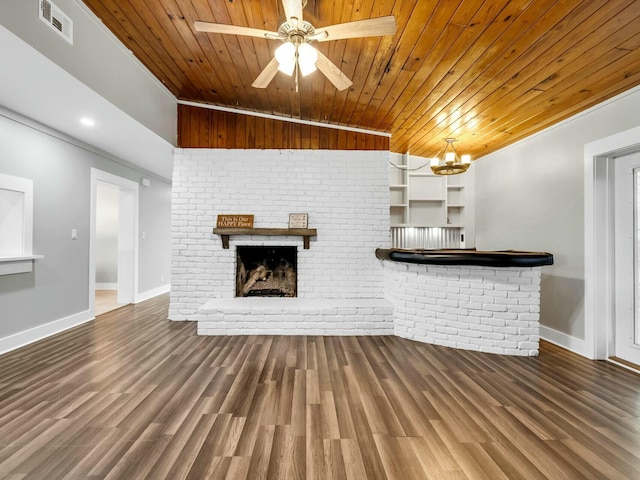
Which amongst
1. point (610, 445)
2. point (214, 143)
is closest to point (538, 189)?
point (610, 445)

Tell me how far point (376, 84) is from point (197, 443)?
3.20 metres

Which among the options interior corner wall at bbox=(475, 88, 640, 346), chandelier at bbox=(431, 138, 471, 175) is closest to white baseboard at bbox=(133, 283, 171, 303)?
chandelier at bbox=(431, 138, 471, 175)

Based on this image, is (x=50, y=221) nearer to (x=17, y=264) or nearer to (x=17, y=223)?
(x=17, y=223)

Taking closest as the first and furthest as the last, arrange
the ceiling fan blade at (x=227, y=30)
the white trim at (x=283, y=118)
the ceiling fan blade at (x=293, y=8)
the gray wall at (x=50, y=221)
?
the ceiling fan blade at (x=293, y=8)
the ceiling fan blade at (x=227, y=30)
the gray wall at (x=50, y=221)
the white trim at (x=283, y=118)

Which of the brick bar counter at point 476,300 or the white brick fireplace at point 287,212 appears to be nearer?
the brick bar counter at point 476,300

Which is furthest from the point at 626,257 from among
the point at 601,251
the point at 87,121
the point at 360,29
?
the point at 87,121

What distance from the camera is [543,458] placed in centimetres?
152

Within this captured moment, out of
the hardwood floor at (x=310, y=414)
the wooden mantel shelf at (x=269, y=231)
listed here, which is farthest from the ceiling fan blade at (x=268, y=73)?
the hardwood floor at (x=310, y=414)

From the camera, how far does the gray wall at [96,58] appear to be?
188cm

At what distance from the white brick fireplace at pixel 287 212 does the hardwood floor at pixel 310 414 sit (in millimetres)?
1131

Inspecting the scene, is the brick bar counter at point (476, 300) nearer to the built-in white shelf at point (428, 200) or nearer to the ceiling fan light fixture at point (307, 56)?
the built-in white shelf at point (428, 200)

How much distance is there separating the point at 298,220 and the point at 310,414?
8.45 ft

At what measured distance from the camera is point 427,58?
2.43m

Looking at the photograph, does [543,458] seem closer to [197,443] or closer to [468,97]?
[197,443]
